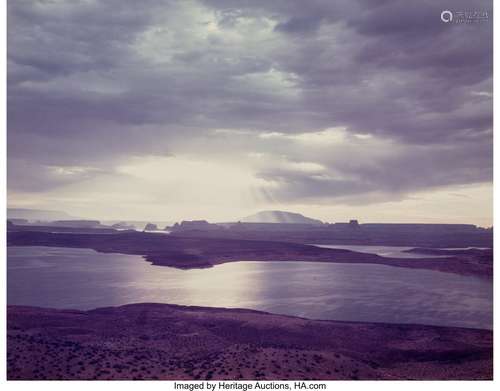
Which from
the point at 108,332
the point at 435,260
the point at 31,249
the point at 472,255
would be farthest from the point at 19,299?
the point at 472,255

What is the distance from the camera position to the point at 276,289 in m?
27.6

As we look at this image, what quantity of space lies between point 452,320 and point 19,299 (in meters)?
24.9

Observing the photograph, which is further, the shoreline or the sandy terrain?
the shoreline

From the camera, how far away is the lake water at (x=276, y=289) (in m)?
22.3

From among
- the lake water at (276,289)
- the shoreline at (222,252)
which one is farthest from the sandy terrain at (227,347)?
the shoreline at (222,252)

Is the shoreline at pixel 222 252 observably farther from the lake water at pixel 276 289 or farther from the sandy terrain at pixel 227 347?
the sandy terrain at pixel 227 347

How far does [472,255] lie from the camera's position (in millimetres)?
42625

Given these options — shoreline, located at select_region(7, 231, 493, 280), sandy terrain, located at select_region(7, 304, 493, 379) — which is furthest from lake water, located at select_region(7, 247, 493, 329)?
shoreline, located at select_region(7, 231, 493, 280)

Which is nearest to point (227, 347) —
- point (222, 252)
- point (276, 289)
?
point (276, 289)

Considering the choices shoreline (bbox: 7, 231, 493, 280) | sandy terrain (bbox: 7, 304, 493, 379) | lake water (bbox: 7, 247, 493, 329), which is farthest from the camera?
shoreline (bbox: 7, 231, 493, 280)

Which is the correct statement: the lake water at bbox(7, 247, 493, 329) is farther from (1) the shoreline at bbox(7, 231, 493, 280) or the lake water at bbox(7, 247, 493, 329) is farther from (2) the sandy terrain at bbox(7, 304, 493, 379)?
(1) the shoreline at bbox(7, 231, 493, 280)

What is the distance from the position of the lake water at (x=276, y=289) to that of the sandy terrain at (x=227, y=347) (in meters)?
2.10

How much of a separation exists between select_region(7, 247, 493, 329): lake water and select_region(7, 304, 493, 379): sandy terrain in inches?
82.7

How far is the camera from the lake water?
22.3m
